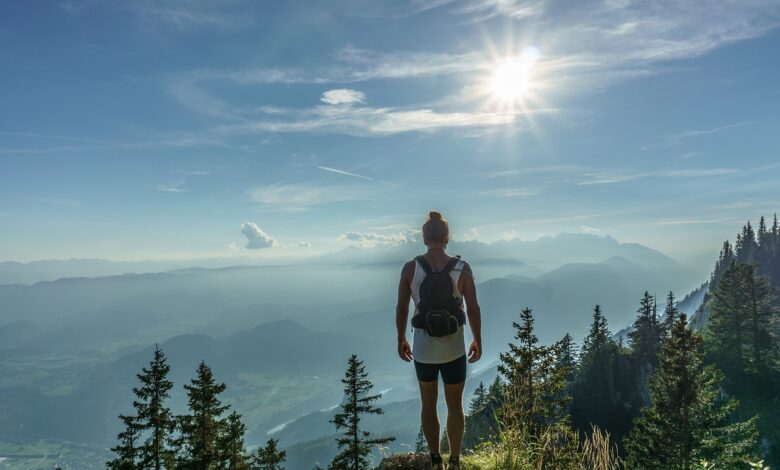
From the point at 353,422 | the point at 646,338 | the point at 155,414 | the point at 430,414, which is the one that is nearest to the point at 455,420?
the point at 430,414

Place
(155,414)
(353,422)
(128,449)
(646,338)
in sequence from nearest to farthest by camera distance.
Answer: (155,414) < (128,449) < (353,422) < (646,338)

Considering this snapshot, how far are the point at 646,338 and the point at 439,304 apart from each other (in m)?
58.9

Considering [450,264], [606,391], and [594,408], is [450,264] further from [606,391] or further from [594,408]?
[606,391]

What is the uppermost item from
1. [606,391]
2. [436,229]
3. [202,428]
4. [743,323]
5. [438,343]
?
[436,229]

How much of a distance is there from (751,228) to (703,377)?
Answer: 124210 millimetres

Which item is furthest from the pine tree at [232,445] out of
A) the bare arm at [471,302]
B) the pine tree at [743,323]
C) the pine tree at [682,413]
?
the pine tree at [743,323]

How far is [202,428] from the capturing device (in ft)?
65.8

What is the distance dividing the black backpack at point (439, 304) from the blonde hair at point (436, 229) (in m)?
0.34

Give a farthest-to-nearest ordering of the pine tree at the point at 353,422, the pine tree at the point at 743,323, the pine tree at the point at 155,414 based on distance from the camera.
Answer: the pine tree at the point at 743,323 < the pine tree at the point at 353,422 < the pine tree at the point at 155,414

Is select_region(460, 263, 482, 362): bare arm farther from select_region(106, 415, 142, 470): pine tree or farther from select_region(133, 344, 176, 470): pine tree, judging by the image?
select_region(106, 415, 142, 470): pine tree

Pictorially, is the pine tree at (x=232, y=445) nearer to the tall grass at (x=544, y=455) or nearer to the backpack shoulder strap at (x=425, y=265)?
the tall grass at (x=544, y=455)

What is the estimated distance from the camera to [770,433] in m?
36.1

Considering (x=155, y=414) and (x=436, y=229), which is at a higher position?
(x=436, y=229)

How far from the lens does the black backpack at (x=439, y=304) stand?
231 inches
